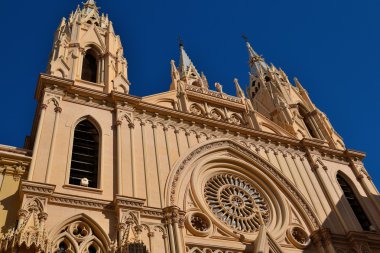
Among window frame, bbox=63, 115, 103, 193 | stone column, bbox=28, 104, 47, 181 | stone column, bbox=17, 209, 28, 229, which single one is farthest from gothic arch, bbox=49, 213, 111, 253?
stone column, bbox=28, 104, 47, 181

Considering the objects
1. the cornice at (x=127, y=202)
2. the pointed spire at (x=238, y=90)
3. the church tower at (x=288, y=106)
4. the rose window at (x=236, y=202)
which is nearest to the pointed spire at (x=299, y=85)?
the church tower at (x=288, y=106)

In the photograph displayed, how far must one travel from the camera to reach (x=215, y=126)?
2122cm

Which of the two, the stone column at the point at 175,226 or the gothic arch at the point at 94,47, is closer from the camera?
the stone column at the point at 175,226

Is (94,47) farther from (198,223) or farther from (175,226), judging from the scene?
(175,226)

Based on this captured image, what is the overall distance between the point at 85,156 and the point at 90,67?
23.5ft

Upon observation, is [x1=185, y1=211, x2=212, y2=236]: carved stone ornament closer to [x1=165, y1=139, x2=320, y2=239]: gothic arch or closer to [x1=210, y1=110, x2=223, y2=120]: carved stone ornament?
[x1=165, y1=139, x2=320, y2=239]: gothic arch

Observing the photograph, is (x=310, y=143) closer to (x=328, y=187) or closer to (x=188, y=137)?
(x=328, y=187)

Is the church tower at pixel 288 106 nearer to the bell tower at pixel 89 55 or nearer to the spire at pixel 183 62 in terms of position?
the spire at pixel 183 62

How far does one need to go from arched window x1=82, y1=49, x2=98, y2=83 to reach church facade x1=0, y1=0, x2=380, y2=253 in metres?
0.08

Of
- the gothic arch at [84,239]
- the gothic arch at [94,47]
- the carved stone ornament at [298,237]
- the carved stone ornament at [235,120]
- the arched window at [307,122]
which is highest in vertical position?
the gothic arch at [94,47]

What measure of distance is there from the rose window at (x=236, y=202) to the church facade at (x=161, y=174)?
0.06 m

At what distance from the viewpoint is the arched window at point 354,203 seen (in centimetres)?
2077

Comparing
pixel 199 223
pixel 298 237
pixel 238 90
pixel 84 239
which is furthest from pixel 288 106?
pixel 84 239

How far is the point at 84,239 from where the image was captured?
13523mm
